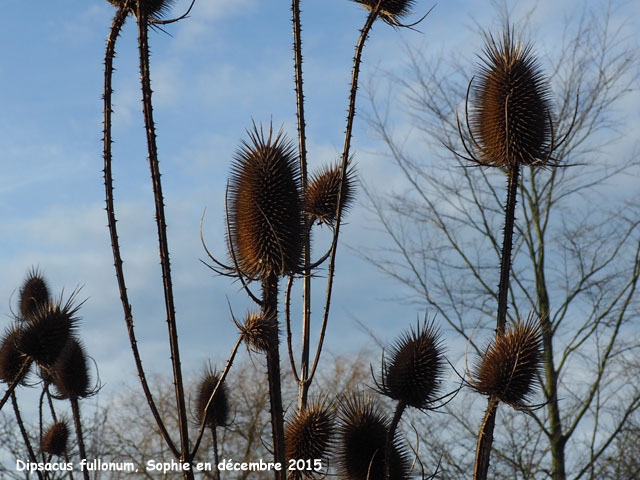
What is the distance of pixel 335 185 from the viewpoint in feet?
17.0

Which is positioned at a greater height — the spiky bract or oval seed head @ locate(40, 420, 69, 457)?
oval seed head @ locate(40, 420, 69, 457)

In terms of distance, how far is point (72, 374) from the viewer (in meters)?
6.26

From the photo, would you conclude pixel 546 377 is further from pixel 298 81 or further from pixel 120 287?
pixel 120 287

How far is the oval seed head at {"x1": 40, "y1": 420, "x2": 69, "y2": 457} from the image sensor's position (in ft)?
22.0

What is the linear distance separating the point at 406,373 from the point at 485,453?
62cm

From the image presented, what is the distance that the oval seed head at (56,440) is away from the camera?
22.0ft

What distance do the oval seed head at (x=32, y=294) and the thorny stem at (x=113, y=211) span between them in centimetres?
360

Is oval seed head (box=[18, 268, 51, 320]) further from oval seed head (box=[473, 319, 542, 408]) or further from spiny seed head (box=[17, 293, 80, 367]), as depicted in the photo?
oval seed head (box=[473, 319, 542, 408])

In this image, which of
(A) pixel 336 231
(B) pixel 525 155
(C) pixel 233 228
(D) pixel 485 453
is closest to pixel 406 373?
(D) pixel 485 453

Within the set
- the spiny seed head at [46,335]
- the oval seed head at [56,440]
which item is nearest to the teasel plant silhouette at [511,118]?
the spiny seed head at [46,335]

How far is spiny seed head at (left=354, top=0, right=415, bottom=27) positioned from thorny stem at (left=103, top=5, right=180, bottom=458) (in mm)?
1798

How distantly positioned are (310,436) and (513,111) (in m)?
2.41

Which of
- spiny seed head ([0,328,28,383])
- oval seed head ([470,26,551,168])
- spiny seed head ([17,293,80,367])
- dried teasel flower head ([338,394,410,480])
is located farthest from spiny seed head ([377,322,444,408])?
spiny seed head ([0,328,28,383])

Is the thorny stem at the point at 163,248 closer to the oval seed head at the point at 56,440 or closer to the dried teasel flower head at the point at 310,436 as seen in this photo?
the dried teasel flower head at the point at 310,436
